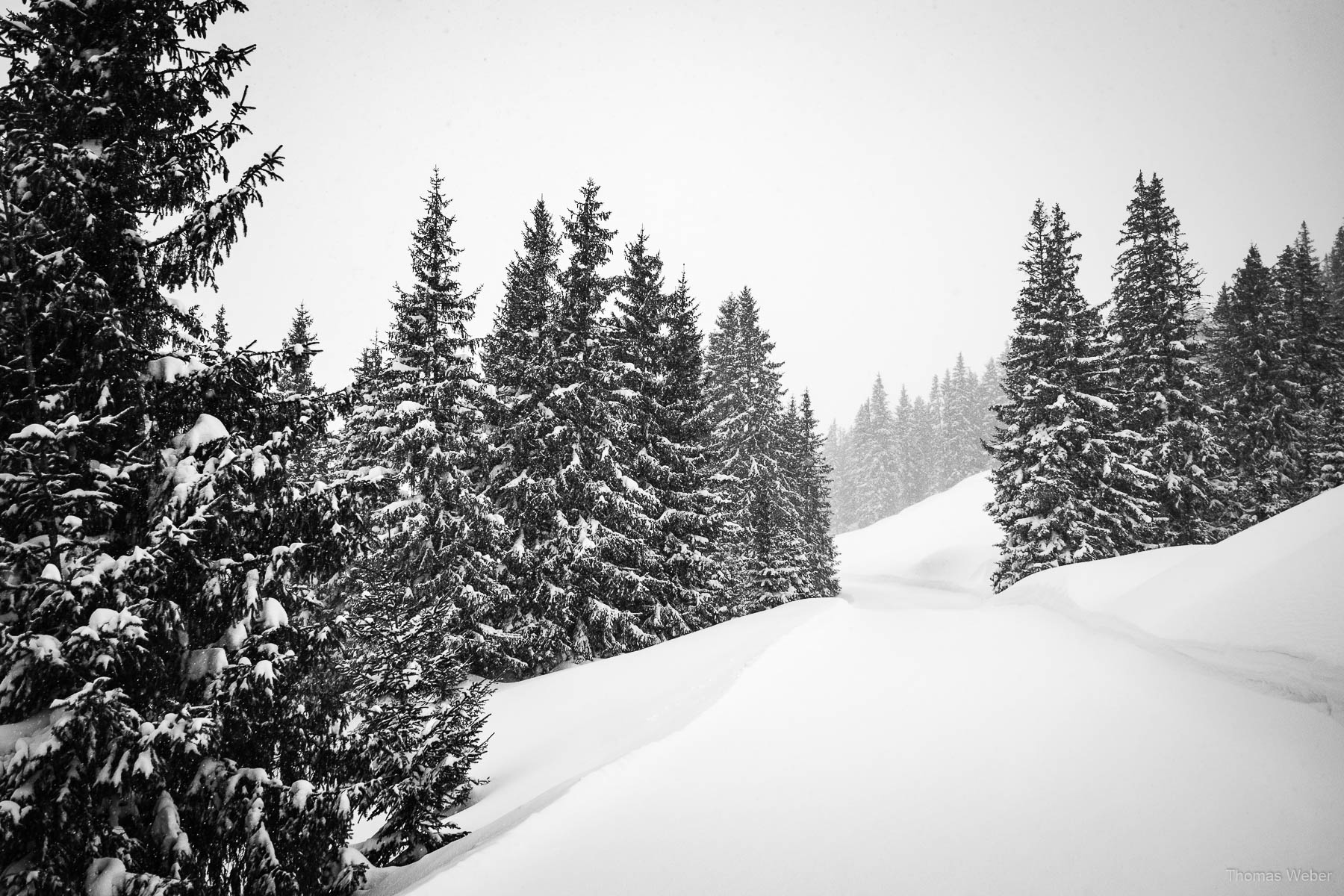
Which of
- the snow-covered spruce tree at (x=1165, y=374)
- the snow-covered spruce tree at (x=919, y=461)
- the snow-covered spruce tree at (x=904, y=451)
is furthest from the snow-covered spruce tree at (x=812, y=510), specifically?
the snow-covered spruce tree at (x=919, y=461)

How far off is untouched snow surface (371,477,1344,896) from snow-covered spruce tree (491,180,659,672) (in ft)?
21.9

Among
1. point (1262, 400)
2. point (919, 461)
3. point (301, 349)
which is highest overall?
point (919, 461)

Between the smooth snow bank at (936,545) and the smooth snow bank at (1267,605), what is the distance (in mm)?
22043

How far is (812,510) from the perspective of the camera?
31.3 m

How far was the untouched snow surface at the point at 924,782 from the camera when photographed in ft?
12.6

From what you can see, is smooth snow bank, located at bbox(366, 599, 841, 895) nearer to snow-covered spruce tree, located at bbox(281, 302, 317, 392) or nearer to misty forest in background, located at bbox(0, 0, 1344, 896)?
misty forest in background, located at bbox(0, 0, 1344, 896)

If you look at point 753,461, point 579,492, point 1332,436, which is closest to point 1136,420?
point 1332,436

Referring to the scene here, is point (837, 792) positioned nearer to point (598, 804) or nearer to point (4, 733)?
point (598, 804)

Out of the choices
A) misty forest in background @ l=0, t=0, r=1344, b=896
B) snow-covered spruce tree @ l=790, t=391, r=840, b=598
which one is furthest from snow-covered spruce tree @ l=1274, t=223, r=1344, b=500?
misty forest in background @ l=0, t=0, r=1344, b=896

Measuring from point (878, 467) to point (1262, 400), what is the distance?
153 ft

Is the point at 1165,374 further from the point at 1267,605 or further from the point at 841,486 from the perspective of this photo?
the point at 841,486

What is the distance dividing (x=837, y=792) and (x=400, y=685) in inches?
211

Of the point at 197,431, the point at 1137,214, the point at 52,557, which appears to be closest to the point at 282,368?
the point at 197,431

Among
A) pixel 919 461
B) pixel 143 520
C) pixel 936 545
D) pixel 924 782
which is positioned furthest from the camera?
pixel 919 461
